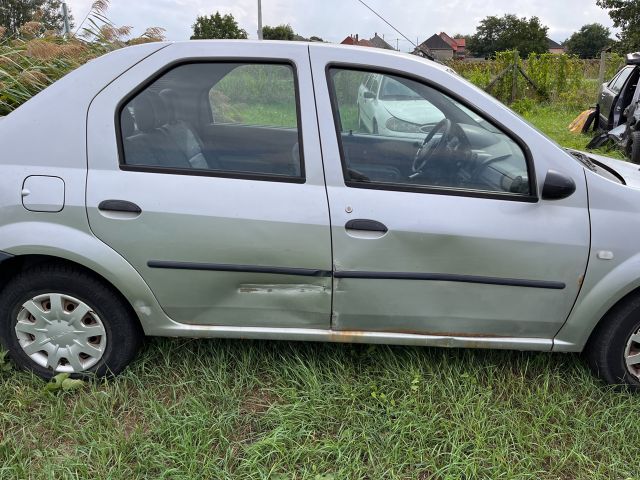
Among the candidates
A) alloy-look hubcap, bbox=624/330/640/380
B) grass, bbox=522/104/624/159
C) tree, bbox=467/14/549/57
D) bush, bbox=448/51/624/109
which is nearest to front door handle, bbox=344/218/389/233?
alloy-look hubcap, bbox=624/330/640/380

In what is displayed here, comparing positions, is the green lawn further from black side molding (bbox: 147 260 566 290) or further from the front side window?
the front side window

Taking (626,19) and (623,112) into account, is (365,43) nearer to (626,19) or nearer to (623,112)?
(623,112)

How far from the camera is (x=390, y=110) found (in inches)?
108

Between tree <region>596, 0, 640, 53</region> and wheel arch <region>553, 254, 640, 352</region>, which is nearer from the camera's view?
wheel arch <region>553, 254, 640, 352</region>

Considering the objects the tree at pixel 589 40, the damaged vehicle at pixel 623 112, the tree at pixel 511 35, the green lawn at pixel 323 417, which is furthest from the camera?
the tree at pixel 589 40

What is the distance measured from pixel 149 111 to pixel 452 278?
1528 mm

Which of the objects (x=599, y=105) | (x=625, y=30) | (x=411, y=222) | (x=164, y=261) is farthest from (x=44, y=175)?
(x=625, y=30)

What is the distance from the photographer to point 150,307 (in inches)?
95.0

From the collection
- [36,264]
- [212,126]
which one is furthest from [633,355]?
[36,264]

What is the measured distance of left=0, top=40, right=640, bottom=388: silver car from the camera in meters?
2.21

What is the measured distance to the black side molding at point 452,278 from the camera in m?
2.25

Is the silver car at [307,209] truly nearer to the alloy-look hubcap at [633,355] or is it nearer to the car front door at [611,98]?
the alloy-look hubcap at [633,355]

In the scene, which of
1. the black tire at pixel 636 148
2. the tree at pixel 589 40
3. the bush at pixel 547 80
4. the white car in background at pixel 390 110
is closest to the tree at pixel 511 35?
the tree at pixel 589 40

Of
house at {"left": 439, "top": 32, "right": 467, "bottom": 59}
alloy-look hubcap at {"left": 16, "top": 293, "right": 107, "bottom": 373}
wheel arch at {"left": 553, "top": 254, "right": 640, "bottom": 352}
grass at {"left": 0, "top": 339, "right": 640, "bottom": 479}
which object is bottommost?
grass at {"left": 0, "top": 339, "right": 640, "bottom": 479}
